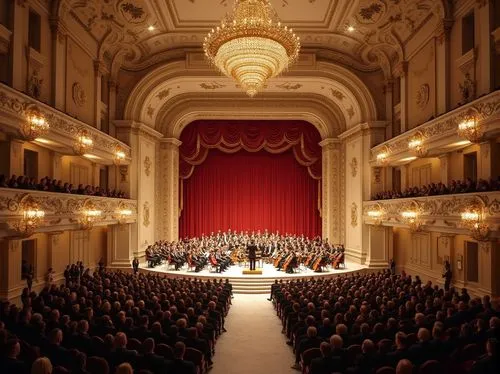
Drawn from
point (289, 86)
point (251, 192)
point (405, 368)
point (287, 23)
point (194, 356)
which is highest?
point (287, 23)

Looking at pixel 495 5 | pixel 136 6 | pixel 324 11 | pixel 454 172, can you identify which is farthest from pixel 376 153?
pixel 136 6

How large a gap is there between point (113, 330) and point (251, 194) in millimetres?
18897

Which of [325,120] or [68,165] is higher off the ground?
[325,120]

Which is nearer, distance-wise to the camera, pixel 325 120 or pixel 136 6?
pixel 136 6

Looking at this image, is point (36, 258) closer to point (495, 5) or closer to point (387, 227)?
point (387, 227)

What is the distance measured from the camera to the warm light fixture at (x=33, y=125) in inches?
411

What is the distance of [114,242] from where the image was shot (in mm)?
18594

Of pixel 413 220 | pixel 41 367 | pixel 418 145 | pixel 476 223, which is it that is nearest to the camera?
pixel 41 367

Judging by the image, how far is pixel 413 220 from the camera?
1363 cm

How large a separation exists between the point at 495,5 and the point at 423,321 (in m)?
9.21

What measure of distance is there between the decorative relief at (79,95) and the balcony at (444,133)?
40.3ft

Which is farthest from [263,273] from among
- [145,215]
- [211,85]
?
[211,85]

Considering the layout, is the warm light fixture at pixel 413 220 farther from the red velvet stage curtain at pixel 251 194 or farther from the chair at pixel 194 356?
the red velvet stage curtain at pixel 251 194

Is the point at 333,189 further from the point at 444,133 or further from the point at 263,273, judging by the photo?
the point at 444,133
